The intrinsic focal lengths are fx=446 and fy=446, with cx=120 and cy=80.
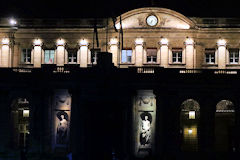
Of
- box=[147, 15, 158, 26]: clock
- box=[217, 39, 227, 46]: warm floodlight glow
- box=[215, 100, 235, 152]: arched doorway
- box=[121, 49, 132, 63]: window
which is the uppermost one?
box=[147, 15, 158, 26]: clock

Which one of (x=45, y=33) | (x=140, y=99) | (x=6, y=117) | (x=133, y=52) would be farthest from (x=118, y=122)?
(x=45, y=33)

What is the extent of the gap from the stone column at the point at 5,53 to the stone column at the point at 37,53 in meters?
3.19

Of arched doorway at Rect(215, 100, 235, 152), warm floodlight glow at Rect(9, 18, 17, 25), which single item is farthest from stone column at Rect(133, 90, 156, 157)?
warm floodlight glow at Rect(9, 18, 17, 25)

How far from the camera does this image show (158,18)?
53344 millimetres

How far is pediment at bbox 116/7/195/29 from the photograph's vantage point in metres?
52.8

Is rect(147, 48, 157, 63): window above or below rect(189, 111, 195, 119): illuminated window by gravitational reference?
above

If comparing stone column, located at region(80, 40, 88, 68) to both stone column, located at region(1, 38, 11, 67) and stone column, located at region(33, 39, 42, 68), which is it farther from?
stone column, located at region(1, 38, 11, 67)

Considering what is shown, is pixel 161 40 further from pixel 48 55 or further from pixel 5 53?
pixel 5 53

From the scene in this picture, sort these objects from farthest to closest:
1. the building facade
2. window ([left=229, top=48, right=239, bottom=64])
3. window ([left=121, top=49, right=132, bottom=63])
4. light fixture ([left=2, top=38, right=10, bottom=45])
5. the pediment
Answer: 1. light fixture ([left=2, top=38, right=10, bottom=45])
2. window ([left=121, top=49, right=132, bottom=63])
3. window ([left=229, top=48, right=239, bottom=64])
4. the pediment
5. the building facade

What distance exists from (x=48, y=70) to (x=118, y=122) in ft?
77.5

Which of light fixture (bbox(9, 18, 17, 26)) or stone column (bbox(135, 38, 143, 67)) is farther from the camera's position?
light fixture (bbox(9, 18, 17, 26))

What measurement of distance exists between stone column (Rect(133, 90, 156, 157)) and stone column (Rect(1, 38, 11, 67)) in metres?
18.6

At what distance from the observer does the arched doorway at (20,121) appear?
5069cm

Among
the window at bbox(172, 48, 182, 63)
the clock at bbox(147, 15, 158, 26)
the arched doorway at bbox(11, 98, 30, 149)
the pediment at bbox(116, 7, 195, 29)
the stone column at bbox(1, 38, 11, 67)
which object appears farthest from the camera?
the stone column at bbox(1, 38, 11, 67)
